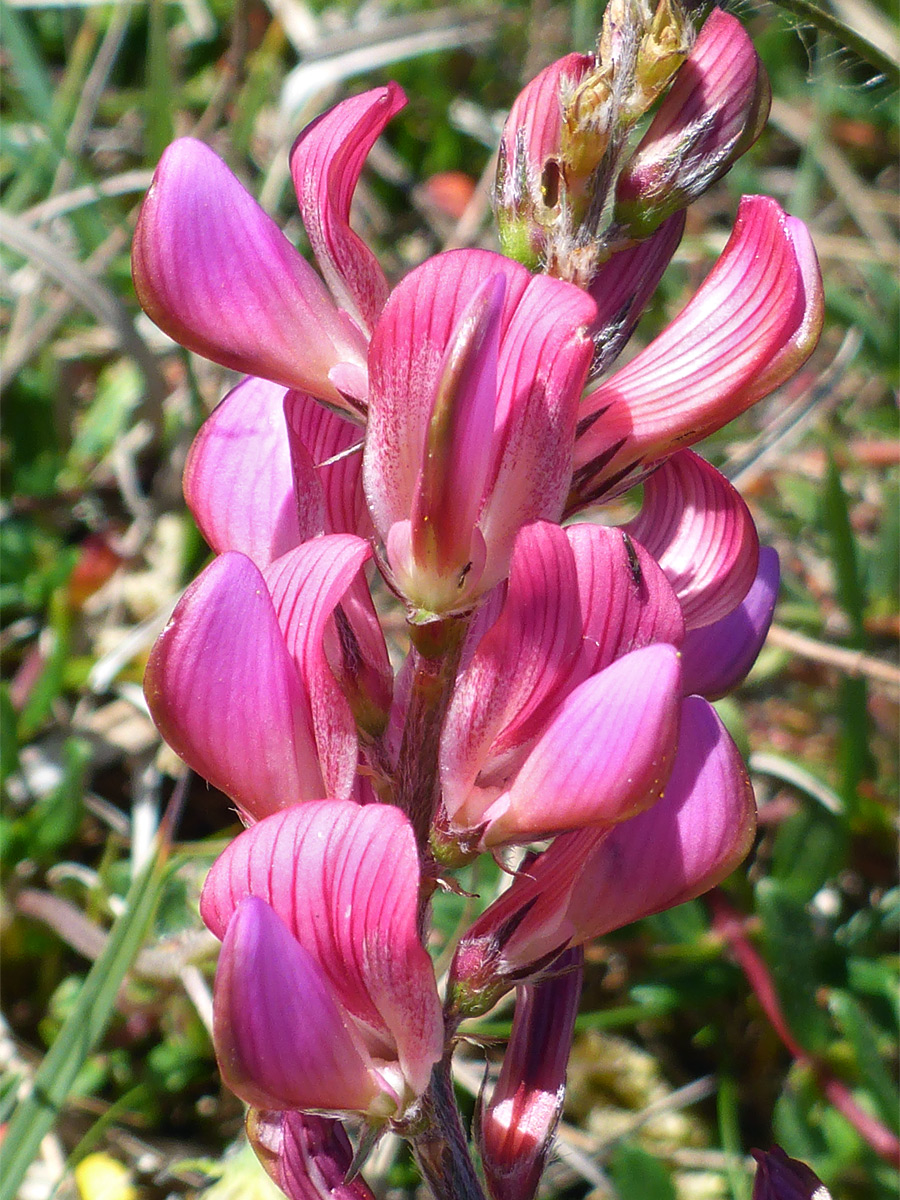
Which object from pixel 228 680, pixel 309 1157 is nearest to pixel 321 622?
pixel 228 680

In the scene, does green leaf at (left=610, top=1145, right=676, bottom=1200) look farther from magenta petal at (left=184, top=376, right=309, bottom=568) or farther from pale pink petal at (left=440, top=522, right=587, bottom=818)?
magenta petal at (left=184, top=376, right=309, bottom=568)

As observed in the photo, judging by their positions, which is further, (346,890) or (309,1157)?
(309,1157)

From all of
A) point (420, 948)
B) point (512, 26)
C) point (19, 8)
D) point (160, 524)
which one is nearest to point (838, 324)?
point (512, 26)

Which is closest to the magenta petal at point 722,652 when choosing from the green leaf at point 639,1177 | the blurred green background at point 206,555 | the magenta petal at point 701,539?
the magenta petal at point 701,539

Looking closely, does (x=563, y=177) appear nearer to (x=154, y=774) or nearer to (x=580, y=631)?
(x=580, y=631)

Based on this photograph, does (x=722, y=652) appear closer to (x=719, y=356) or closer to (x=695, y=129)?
(x=719, y=356)

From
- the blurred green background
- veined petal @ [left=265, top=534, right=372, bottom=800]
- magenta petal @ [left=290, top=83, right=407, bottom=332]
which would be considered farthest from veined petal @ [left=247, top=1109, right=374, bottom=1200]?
magenta petal @ [left=290, top=83, right=407, bottom=332]

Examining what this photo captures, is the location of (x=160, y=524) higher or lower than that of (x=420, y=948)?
lower
